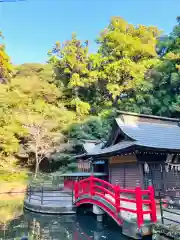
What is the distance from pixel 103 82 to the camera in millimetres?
31469

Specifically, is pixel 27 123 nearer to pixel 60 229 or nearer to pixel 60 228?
pixel 60 228

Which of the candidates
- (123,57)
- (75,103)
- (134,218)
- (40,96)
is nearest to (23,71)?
(40,96)

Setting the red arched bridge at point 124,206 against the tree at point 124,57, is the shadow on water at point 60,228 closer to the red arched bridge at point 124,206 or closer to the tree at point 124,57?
the red arched bridge at point 124,206

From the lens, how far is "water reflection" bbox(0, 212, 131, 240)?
8.01m

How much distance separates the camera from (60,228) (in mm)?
9117

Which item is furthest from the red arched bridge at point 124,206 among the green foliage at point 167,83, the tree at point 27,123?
the green foliage at point 167,83

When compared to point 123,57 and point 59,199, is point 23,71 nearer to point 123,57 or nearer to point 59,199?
point 123,57

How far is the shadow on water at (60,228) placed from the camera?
802 centimetres

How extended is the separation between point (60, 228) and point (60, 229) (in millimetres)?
145

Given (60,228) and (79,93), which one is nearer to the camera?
(60,228)

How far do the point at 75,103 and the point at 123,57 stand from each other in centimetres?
998

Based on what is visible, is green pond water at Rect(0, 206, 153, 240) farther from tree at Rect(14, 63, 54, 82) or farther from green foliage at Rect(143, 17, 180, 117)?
tree at Rect(14, 63, 54, 82)

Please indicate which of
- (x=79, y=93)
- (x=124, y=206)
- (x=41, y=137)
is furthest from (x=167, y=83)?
(x=124, y=206)

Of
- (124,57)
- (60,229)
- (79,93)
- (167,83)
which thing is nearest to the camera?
(60,229)
